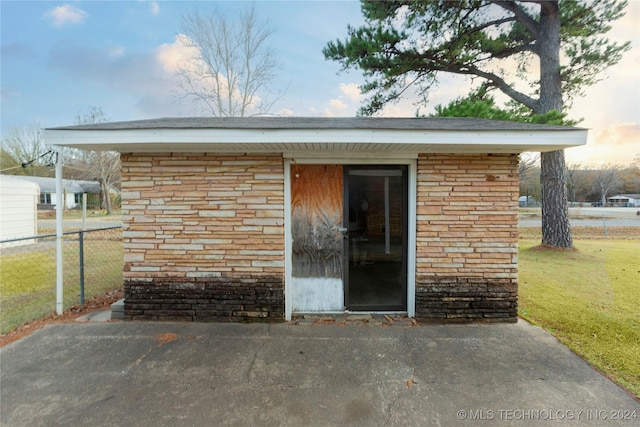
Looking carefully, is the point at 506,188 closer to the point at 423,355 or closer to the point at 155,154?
the point at 423,355

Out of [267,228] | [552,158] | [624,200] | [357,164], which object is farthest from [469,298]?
[624,200]

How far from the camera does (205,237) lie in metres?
3.72

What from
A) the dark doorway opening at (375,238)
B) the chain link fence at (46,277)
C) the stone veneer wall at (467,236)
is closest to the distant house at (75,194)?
the chain link fence at (46,277)

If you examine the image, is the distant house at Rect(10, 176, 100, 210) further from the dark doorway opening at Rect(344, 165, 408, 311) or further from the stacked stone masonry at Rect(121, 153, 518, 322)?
the dark doorway opening at Rect(344, 165, 408, 311)

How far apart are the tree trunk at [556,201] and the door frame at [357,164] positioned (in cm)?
862

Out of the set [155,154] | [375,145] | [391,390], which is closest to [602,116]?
[375,145]

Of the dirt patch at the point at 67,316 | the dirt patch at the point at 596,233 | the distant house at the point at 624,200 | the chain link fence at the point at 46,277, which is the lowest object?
the dirt patch at the point at 67,316

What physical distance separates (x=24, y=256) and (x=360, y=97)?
10885mm

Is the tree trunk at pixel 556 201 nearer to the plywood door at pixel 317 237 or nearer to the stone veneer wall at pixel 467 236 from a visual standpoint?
the stone veneer wall at pixel 467 236

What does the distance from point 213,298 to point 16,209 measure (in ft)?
37.0

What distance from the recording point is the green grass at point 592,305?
295 centimetres

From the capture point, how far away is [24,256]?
795cm

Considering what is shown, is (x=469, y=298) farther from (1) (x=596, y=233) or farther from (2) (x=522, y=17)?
(1) (x=596, y=233)

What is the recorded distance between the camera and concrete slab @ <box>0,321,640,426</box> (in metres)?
2.16
